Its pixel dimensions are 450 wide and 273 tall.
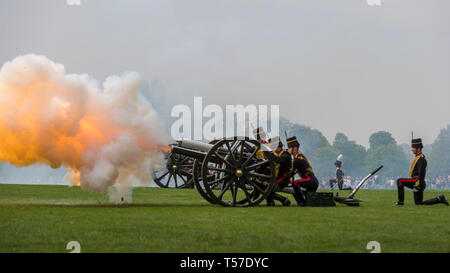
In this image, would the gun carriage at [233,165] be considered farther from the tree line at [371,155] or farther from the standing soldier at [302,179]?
the tree line at [371,155]

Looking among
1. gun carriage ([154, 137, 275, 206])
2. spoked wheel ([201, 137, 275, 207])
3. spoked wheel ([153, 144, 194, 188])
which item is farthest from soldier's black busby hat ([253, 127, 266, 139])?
spoked wheel ([153, 144, 194, 188])

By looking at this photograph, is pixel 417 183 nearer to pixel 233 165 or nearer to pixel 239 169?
pixel 239 169

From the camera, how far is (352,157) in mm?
103875

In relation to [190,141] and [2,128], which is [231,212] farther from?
[2,128]

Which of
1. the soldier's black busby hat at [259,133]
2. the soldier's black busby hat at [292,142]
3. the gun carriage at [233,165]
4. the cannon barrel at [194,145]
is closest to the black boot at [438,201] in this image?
the soldier's black busby hat at [292,142]

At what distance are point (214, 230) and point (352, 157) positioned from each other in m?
96.8

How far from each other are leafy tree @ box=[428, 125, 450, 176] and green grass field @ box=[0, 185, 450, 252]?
87603mm

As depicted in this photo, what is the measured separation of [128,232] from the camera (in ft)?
29.8

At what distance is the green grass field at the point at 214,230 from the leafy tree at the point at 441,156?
87603 millimetres

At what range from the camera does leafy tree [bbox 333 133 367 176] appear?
103125 mm

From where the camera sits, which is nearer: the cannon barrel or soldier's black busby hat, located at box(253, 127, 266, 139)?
the cannon barrel

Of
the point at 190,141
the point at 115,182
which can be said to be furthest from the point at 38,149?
the point at 190,141

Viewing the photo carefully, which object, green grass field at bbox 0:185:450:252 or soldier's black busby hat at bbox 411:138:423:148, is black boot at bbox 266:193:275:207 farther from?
soldier's black busby hat at bbox 411:138:423:148

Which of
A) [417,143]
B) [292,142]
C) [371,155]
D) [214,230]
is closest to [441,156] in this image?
[371,155]
